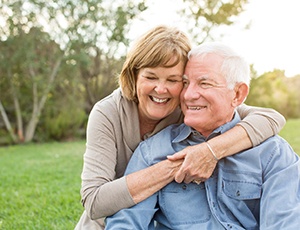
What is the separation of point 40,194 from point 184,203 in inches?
139

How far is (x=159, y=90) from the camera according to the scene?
2.33 metres

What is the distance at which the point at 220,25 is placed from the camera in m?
17.5

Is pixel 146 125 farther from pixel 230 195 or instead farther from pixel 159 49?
pixel 230 195

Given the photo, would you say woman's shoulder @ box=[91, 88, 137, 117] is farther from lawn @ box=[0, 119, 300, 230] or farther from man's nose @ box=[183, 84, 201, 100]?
lawn @ box=[0, 119, 300, 230]

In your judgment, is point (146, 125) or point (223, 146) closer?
point (223, 146)

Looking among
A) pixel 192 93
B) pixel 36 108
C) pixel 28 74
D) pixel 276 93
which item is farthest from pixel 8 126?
pixel 276 93

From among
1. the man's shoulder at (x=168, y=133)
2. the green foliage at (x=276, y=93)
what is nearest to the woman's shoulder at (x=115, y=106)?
the man's shoulder at (x=168, y=133)

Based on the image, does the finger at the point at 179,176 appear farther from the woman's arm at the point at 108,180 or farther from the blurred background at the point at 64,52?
the blurred background at the point at 64,52

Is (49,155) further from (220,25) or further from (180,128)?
(220,25)

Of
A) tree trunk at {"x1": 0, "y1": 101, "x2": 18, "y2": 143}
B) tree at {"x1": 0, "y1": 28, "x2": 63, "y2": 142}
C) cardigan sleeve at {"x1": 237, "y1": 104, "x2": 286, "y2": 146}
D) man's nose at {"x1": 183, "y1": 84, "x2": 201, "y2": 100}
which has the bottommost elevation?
tree trunk at {"x1": 0, "y1": 101, "x2": 18, "y2": 143}

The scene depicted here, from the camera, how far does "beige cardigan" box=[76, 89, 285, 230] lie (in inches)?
87.4

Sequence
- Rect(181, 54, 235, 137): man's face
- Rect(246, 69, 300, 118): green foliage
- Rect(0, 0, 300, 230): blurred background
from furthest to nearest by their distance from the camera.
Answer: Rect(246, 69, 300, 118): green foliage
Rect(0, 0, 300, 230): blurred background
Rect(181, 54, 235, 137): man's face

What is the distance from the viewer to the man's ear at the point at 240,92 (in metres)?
2.32

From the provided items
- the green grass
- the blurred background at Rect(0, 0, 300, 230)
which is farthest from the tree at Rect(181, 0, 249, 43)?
the green grass
